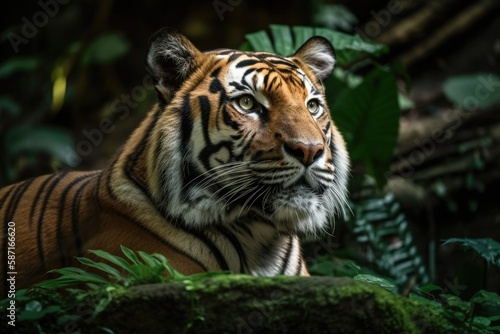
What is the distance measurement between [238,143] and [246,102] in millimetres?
221

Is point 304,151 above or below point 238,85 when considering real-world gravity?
below

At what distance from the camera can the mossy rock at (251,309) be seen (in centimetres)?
211

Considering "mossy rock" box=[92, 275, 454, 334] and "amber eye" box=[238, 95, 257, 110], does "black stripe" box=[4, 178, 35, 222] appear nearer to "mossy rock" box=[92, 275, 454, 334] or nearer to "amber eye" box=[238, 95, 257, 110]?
"amber eye" box=[238, 95, 257, 110]

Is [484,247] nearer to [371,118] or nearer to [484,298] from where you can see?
[484,298]

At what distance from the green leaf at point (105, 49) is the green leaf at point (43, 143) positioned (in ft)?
2.95

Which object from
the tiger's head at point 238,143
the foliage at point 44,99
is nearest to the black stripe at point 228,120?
the tiger's head at point 238,143

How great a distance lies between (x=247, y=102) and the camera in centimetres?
317

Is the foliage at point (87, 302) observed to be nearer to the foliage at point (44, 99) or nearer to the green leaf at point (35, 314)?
the green leaf at point (35, 314)

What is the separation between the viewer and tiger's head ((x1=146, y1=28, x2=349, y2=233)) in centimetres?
295

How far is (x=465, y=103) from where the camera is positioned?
6.92 metres

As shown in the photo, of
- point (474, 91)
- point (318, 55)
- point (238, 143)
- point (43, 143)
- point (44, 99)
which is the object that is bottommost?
point (43, 143)

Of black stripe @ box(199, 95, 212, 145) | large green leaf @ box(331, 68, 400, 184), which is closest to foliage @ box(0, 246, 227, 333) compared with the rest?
black stripe @ box(199, 95, 212, 145)

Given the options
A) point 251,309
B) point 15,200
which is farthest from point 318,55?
point 251,309

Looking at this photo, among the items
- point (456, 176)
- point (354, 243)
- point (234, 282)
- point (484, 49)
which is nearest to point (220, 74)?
point (234, 282)
